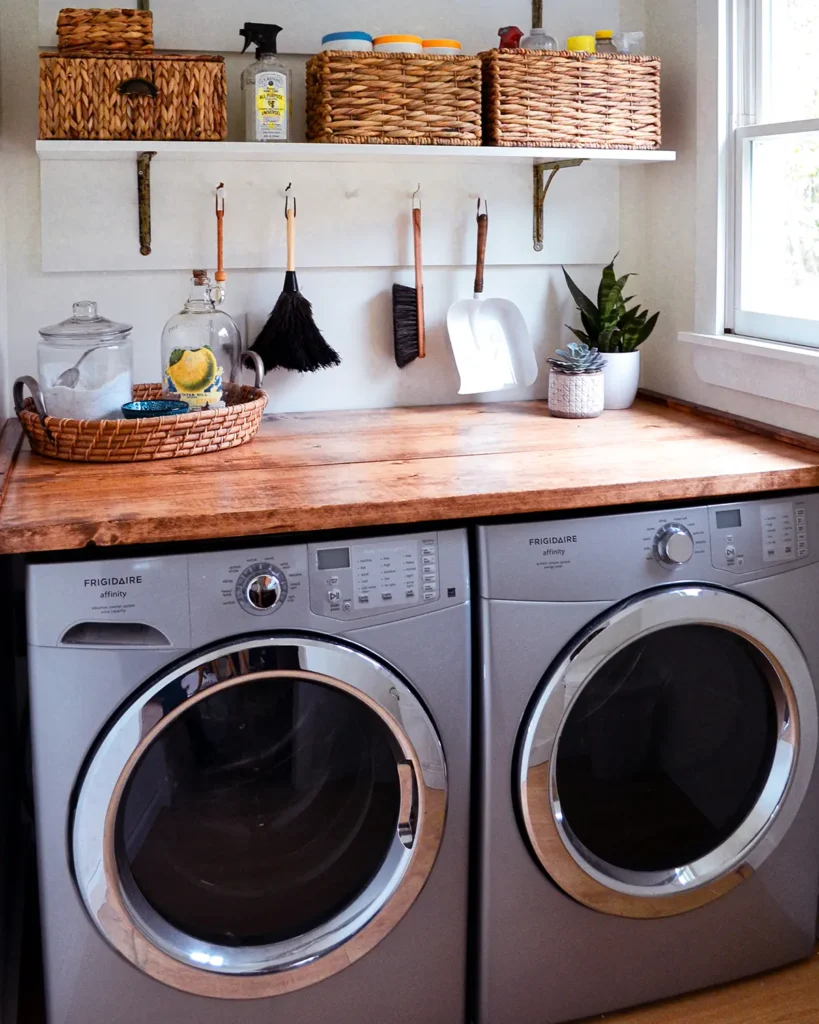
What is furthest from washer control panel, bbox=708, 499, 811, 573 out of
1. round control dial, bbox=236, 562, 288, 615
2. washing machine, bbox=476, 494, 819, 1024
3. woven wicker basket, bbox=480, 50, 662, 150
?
woven wicker basket, bbox=480, 50, 662, 150

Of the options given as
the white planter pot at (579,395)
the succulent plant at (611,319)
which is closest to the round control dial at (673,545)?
the white planter pot at (579,395)

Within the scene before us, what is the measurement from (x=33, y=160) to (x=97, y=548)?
3.21ft

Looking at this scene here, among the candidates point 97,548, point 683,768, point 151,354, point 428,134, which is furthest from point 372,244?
point 683,768

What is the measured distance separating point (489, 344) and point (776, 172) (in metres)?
0.68

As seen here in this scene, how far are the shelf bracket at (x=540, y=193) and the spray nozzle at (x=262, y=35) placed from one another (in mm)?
657

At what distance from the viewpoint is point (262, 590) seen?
150 cm

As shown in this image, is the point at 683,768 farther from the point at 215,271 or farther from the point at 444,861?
the point at 215,271

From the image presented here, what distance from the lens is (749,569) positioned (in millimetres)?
1731

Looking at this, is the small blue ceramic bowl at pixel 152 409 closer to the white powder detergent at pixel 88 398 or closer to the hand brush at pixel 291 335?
the white powder detergent at pixel 88 398

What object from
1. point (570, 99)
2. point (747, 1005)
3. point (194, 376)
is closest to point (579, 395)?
point (570, 99)

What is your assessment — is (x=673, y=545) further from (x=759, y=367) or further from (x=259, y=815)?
(x=259, y=815)

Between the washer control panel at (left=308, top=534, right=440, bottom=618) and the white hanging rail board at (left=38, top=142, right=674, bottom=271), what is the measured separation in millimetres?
807

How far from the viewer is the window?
1.93m

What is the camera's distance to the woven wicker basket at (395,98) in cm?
192
